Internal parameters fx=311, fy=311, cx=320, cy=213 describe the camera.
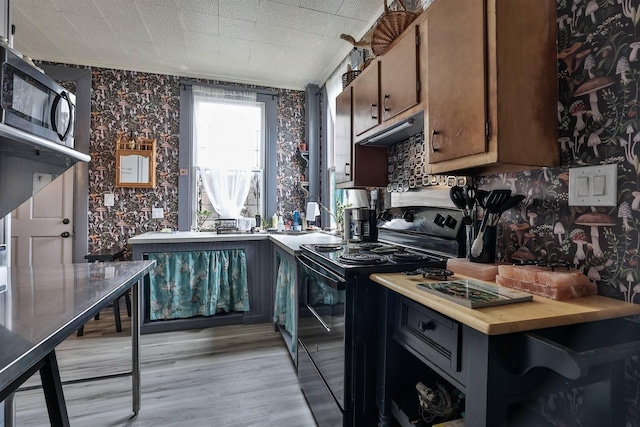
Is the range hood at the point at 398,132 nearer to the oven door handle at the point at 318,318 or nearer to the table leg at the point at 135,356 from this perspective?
the oven door handle at the point at 318,318

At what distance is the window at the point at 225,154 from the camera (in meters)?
3.76

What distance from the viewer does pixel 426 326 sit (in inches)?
41.5

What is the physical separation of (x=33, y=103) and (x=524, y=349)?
1678 mm

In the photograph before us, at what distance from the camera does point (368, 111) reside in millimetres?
1985

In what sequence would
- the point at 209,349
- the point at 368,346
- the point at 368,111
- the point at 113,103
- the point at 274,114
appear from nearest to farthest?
the point at 368,346
the point at 368,111
the point at 209,349
the point at 113,103
the point at 274,114

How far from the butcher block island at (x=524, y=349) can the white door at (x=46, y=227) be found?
3889 mm

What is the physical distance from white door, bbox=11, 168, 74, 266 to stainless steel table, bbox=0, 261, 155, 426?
256 cm

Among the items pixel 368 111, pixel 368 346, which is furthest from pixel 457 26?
pixel 368 346

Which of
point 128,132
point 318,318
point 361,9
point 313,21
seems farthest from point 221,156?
point 318,318

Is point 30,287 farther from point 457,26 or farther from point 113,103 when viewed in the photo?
point 113,103

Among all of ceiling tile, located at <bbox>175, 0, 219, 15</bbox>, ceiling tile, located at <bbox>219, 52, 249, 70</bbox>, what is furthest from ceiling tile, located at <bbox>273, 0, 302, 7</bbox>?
ceiling tile, located at <bbox>219, 52, 249, 70</bbox>

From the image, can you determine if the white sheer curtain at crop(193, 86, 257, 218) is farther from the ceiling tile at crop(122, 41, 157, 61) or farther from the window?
the ceiling tile at crop(122, 41, 157, 61)

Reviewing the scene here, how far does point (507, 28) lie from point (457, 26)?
0.20 m

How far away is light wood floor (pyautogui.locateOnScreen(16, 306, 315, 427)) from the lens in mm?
1710
